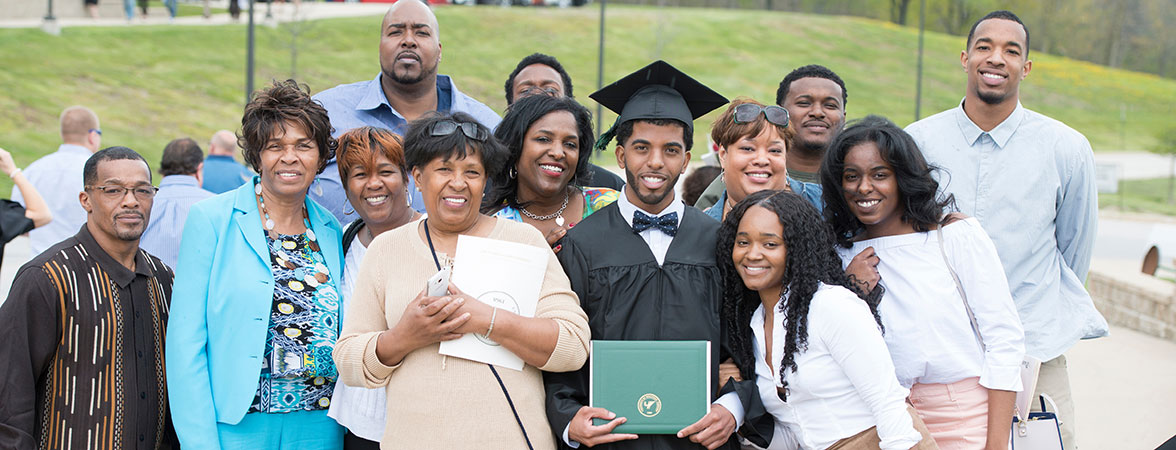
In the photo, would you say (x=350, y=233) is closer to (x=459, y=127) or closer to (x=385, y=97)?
(x=459, y=127)

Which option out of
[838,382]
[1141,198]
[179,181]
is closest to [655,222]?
[838,382]

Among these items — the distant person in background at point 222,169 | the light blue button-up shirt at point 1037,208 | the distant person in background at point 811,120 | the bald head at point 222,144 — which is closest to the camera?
the light blue button-up shirt at point 1037,208

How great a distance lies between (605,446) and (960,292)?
153cm

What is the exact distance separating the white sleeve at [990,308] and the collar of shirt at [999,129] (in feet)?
3.41

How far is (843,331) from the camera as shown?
10.1ft

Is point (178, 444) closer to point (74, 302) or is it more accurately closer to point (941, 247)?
point (74, 302)

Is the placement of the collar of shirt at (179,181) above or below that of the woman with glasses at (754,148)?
below

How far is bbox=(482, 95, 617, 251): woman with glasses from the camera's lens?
12.6ft

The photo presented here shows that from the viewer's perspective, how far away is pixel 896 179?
11.5 feet

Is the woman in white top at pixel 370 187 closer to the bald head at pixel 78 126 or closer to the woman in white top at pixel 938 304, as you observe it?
the woman in white top at pixel 938 304

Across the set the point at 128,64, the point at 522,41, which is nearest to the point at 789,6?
the point at 522,41

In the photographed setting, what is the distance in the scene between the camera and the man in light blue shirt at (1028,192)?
4078 mm

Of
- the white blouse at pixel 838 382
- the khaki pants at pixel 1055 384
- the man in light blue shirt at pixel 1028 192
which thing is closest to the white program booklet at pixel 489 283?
the white blouse at pixel 838 382

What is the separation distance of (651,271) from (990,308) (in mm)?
1329
